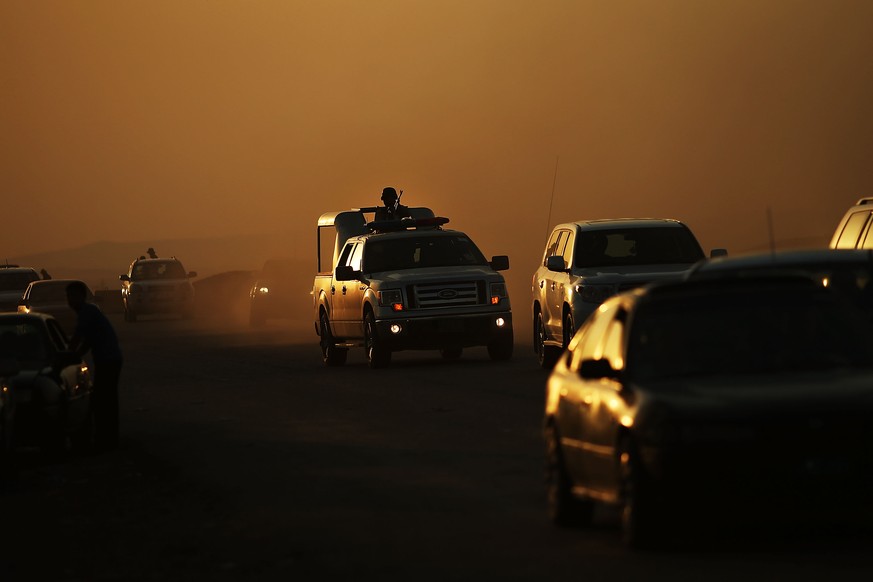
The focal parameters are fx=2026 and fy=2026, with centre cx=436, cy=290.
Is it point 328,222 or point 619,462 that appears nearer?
point 619,462

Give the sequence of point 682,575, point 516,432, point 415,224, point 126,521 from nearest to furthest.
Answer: point 682,575 < point 126,521 < point 516,432 < point 415,224

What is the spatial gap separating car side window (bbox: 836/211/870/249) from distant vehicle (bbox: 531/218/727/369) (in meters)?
3.52

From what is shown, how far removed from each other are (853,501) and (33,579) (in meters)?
4.11

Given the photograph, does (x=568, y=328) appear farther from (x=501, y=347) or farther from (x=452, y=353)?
(x=452, y=353)

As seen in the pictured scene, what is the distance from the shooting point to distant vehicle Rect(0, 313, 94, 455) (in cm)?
1684

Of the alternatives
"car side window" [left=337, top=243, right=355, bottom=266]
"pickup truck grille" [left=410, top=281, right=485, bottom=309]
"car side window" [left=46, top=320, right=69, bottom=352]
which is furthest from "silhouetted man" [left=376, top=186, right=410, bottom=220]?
"car side window" [left=46, top=320, right=69, bottom=352]

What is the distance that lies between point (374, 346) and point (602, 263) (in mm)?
4294

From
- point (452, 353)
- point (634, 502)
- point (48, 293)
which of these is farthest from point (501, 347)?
point (634, 502)

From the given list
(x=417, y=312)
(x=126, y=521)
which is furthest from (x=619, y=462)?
(x=417, y=312)

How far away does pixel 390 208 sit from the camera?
36938 millimetres

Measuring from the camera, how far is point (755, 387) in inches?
396

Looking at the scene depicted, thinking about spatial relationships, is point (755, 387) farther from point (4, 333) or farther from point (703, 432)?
point (4, 333)

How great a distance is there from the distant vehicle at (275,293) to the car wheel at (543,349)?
2379 centimetres

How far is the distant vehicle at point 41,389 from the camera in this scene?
16.8 m
